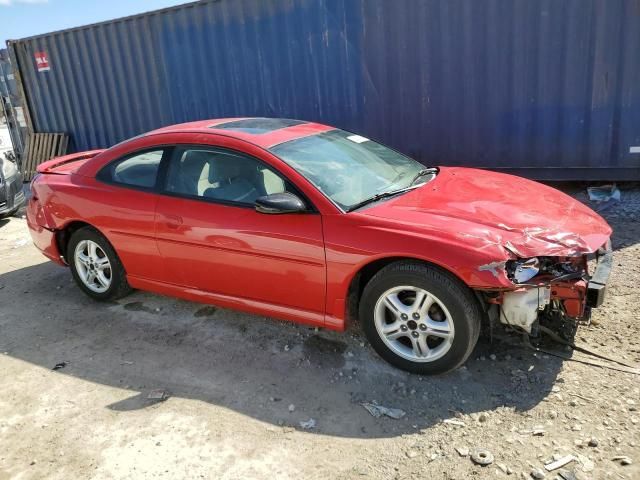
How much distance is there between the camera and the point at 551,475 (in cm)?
245

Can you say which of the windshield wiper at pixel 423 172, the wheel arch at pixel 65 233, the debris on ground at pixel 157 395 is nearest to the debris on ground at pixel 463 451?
the debris on ground at pixel 157 395

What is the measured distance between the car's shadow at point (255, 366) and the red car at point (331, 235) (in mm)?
214

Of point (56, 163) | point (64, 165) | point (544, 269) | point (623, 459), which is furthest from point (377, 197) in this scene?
point (56, 163)

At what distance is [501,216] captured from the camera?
3.22m

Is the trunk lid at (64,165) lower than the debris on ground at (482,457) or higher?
higher

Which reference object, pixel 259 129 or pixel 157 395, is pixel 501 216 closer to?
pixel 259 129

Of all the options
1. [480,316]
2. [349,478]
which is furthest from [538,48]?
[349,478]

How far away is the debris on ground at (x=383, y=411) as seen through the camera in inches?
116

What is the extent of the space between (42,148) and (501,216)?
33.0 ft

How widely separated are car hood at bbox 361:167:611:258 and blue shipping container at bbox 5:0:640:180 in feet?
9.48

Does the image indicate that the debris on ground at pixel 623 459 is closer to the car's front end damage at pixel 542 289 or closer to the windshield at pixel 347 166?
the car's front end damage at pixel 542 289

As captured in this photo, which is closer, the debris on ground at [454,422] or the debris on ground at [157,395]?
the debris on ground at [454,422]

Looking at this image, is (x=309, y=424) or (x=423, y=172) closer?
(x=309, y=424)

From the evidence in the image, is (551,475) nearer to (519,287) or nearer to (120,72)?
(519,287)
